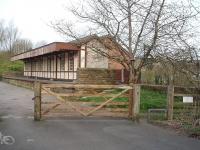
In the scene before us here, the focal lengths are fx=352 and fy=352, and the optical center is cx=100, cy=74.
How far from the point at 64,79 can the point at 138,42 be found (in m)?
14.0

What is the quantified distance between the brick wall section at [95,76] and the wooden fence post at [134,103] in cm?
1187

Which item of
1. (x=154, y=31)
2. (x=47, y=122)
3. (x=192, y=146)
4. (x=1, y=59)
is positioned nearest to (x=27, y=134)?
(x=47, y=122)

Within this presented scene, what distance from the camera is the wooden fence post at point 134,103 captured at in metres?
12.8

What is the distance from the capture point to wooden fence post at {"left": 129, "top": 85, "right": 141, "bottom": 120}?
1277 centimetres

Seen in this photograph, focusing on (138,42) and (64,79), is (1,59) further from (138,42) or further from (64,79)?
(138,42)

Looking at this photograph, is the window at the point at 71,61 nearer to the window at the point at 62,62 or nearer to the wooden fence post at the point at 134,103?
the window at the point at 62,62

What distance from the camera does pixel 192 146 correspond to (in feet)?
28.0

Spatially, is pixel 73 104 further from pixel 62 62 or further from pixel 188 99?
pixel 62 62

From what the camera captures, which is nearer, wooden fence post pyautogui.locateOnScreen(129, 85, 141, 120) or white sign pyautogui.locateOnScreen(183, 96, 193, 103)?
white sign pyautogui.locateOnScreen(183, 96, 193, 103)

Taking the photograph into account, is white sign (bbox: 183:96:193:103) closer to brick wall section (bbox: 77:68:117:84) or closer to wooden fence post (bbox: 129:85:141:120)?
wooden fence post (bbox: 129:85:141:120)

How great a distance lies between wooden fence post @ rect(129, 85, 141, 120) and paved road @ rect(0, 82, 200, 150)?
18.4 inches

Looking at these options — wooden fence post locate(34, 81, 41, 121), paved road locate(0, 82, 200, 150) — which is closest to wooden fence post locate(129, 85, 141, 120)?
paved road locate(0, 82, 200, 150)

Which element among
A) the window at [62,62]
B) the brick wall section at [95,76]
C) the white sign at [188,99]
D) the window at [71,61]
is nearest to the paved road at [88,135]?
the white sign at [188,99]

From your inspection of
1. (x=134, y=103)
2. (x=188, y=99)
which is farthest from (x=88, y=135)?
(x=188, y=99)
